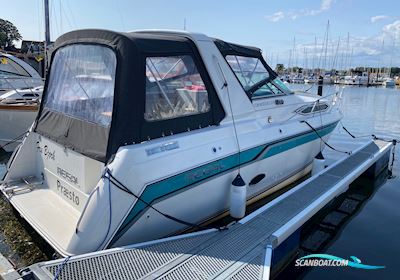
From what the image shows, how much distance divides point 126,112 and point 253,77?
8.18 feet

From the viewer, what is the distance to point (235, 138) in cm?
434

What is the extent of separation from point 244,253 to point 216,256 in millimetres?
283

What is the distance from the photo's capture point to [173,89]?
3949 millimetres

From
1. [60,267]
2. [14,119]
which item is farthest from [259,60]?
[14,119]

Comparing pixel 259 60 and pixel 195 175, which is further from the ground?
pixel 259 60

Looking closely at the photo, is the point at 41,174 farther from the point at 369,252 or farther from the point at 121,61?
the point at 369,252

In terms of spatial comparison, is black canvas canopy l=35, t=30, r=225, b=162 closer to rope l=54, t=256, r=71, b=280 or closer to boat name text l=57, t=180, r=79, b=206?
boat name text l=57, t=180, r=79, b=206

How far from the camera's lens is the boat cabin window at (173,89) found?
3.68m

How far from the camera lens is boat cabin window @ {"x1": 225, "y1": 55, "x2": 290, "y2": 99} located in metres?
4.86

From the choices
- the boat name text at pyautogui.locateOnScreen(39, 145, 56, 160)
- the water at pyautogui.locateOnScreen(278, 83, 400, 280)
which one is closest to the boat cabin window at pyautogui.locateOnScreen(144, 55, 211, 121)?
the boat name text at pyautogui.locateOnScreen(39, 145, 56, 160)

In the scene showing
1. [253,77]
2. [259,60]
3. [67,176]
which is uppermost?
[259,60]

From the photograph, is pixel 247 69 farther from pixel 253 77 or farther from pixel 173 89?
pixel 173 89

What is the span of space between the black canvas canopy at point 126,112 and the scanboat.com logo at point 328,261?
79.1 inches

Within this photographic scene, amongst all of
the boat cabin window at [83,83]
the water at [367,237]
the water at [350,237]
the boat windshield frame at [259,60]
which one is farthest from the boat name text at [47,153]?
the water at [367,237]
